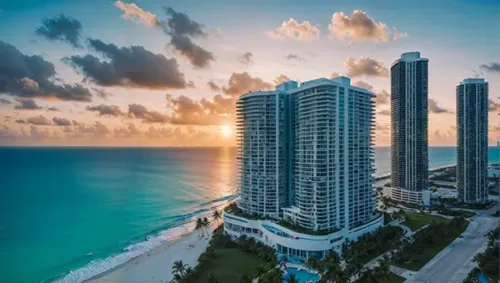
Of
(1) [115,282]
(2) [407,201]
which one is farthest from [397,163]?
(1) [115,282]

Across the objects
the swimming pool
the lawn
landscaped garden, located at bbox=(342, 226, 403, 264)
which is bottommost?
the swimming pool

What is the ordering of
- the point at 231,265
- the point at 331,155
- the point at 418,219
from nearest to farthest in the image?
the point at 231,265 → the point at 331,155 → the point at 418,219

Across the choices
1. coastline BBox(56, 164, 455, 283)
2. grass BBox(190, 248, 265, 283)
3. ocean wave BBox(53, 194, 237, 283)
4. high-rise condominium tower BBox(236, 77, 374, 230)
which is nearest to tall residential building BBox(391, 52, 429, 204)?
high-rise condominium tower BBox(236, 77, 374, 230)

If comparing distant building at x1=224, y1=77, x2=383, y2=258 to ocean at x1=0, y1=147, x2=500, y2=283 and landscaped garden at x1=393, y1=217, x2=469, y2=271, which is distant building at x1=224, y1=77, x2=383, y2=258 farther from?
ocean at x1=0, y1=147, x2=500, y2=283

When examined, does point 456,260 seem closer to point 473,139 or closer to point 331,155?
point 331,155

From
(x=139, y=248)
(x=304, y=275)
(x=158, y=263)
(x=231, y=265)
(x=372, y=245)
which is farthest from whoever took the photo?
(x=139, y=248)

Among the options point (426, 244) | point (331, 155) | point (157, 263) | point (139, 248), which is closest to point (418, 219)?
point (426, 244)
